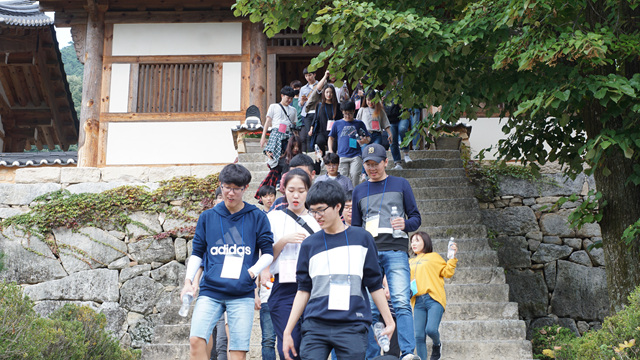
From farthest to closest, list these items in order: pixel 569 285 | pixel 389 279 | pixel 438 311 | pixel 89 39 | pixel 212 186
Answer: pixel 89 39, pixel 212 186, pixel 569 285, pixel 438 311, pixel 389 279

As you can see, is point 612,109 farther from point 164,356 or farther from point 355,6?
point 164,356

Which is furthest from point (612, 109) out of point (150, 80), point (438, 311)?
point (150, 80)

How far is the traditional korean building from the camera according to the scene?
39.8 ft

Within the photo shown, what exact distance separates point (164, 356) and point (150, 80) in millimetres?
7362

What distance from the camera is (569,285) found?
31.1 feet

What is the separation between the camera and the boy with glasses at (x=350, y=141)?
849 cm

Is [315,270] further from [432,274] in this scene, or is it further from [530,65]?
[530,65]

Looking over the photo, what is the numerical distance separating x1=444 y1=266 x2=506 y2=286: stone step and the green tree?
126cm

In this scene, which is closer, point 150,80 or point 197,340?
point 197,340

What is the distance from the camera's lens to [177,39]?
500 inches

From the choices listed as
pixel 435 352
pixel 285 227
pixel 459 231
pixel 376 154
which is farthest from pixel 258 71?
pixel 285 227

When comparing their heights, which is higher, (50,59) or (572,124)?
(50,59)

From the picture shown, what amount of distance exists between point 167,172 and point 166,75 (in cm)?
246

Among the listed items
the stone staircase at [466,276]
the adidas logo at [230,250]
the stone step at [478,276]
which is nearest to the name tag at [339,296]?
the adidas logo at [230,250]
